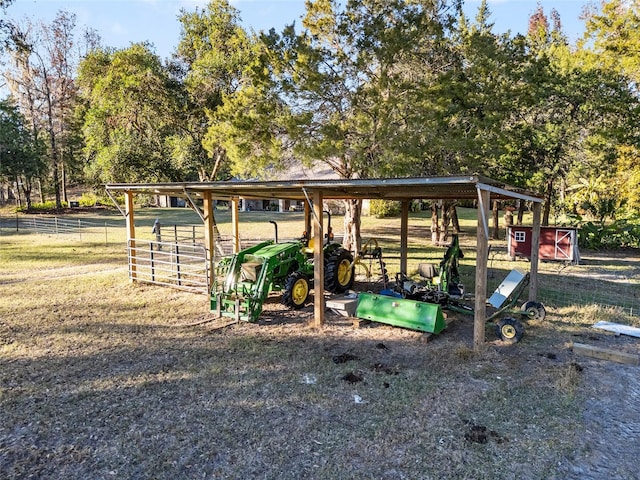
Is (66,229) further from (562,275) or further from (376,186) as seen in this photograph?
(562,275)

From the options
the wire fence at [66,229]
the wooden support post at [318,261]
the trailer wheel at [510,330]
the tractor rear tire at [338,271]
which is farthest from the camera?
the wire fence at [66,229]

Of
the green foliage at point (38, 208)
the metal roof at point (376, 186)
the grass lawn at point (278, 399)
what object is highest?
the metal roof at point (376, 186)

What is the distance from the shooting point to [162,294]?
28.6 feet

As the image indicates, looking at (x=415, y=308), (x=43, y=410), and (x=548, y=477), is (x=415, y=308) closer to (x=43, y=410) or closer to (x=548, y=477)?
(x=548, y=477)

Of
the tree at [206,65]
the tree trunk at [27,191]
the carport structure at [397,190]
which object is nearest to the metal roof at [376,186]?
the carport structure at [397,190]

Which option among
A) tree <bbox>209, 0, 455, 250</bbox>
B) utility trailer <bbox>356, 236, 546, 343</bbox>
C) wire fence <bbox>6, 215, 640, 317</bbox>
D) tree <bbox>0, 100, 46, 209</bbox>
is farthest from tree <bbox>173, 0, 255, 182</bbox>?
tree <bbox>0, 100, 46, 209</bbox>

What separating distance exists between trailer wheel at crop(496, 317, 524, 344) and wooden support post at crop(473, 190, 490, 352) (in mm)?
621

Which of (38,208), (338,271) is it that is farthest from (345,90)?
(38,208)

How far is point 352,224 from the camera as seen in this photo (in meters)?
13.2

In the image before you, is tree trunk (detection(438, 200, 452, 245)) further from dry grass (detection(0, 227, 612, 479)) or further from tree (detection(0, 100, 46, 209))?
tree (detection(0, 100, 46, 209))

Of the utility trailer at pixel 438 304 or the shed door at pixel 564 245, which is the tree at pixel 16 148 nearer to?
the utility trailer at pixel 438 304

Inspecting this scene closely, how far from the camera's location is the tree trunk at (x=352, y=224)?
13.0 m

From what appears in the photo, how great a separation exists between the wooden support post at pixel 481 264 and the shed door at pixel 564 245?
358 inches

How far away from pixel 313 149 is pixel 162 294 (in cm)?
492
